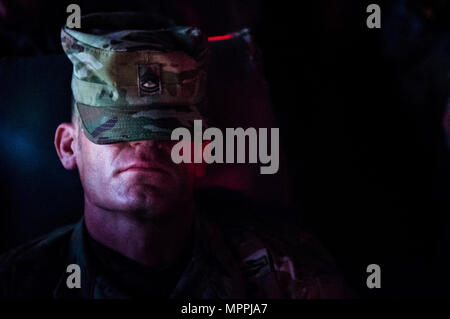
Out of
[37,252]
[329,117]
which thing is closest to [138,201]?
[37,252]

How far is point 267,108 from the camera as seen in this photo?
4.65ft

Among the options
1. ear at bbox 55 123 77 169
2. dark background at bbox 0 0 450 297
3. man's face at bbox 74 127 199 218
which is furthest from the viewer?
dark background at bbox 0 0 450 297

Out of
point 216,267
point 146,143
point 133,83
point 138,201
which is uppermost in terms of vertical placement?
point 133,83

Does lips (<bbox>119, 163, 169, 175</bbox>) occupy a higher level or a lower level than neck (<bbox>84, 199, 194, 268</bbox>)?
higher

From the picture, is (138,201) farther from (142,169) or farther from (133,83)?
(133,83)

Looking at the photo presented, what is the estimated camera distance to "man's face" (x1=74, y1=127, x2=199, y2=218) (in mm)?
1028

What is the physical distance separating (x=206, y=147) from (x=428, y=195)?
98 centimetres

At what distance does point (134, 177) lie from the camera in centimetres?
103

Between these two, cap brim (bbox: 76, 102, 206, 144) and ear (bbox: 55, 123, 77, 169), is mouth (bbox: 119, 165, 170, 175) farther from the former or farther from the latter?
ear (bbox: 55, 123, 77, 169)

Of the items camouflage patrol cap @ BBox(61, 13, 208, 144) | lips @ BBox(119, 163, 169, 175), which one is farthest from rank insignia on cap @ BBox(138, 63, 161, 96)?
lips @ BBox(119, 163, 169, 175)

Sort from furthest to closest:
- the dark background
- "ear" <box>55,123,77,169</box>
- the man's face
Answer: the dark background → "ear" <box>55,123,77,169</box> → the man's face

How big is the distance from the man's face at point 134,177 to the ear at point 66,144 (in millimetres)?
74

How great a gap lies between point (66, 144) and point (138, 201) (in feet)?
0.83

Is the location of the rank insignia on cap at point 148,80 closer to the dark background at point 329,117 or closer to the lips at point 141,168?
the lips at point 141,168
